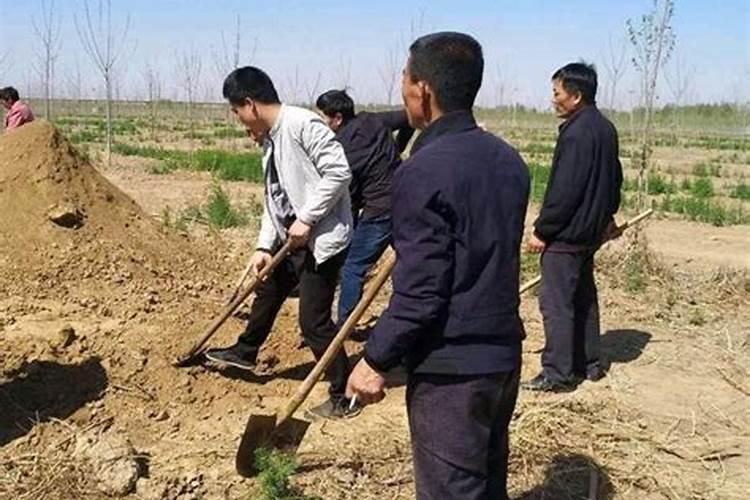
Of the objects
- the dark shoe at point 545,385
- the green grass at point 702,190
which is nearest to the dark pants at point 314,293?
the dark shoe at point 545,385

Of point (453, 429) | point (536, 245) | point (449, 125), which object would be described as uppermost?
point (449, 125)

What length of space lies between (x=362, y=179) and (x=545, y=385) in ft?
5.06

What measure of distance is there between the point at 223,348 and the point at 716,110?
6491cm

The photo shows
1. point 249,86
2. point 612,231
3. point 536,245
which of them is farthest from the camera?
point 612,231

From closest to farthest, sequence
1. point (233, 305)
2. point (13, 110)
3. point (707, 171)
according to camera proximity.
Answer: point (233, 305) → point (13, 110) → point (707, 171)

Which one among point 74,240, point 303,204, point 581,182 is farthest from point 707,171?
point 303,204

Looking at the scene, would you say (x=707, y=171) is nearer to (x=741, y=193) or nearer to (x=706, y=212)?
(x=741, y=193)

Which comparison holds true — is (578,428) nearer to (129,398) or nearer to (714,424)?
(714,424)

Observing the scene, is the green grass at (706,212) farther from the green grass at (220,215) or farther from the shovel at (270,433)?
the shovel at (270,433)

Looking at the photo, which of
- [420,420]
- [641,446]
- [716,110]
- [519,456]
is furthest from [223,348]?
[716,110]

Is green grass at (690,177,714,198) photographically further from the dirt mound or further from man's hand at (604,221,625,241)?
the dirt mound

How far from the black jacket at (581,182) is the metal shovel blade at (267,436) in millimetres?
2006

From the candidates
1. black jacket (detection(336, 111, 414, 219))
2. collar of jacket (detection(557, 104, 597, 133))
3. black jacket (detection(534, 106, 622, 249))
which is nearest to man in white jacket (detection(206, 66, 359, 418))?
black jacket (detection(336, 111, 414, 219))

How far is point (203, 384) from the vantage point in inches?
185
